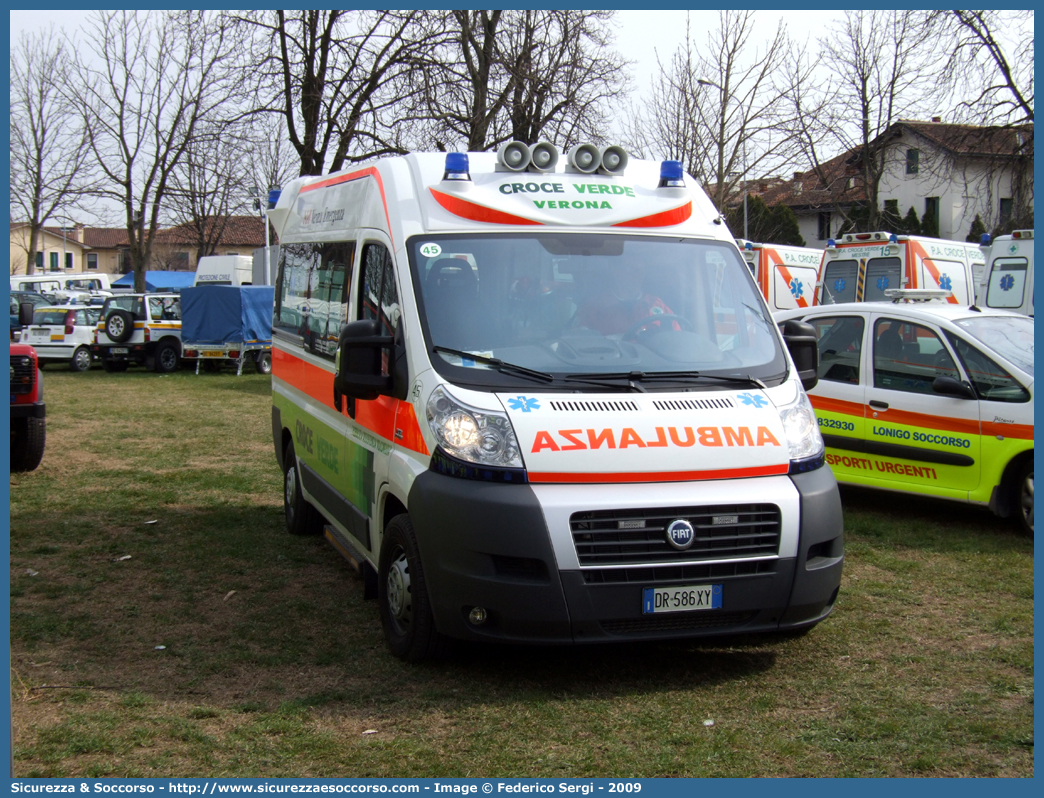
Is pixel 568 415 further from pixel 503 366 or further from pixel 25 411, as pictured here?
pixel 25 411

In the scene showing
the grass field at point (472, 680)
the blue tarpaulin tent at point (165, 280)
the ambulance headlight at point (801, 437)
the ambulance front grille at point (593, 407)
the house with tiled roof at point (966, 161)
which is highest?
the house with tiled roof at point (966, 161)

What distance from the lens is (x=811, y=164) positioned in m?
29.0

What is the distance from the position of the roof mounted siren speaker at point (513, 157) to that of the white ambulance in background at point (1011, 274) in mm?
11106

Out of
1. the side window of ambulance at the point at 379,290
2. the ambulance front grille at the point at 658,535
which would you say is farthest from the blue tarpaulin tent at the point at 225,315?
the ambulance front grille at the point at 658,535

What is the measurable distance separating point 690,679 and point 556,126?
769 inches

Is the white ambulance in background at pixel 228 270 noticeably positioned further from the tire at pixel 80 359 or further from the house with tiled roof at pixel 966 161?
the house with tiled roof at pixel 966 161

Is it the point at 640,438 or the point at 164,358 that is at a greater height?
the point at 640,438

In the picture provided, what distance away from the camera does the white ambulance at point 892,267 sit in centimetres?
1588

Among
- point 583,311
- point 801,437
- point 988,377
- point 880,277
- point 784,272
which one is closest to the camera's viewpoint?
point 801,437

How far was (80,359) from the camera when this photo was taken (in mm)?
26766

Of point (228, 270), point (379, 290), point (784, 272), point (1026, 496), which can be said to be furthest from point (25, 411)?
point (228, 270)

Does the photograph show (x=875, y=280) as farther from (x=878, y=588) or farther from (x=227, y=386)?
(x=227, y=386)

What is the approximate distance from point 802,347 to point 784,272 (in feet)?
43.8

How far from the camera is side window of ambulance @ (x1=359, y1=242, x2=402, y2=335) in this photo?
574 cm
